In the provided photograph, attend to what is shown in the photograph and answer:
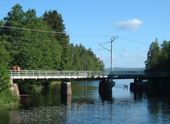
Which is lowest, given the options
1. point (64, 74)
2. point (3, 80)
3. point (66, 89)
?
point (66, 89)

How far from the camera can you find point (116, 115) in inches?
1506

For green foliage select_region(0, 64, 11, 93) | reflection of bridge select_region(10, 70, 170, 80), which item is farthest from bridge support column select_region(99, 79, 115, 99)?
green foliage select_region(0, 64, 11, 93)

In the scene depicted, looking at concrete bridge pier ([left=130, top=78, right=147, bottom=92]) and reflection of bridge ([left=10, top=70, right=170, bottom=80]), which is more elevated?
reflection of bridge ([left=10, top=70, right=170, bottom=80])

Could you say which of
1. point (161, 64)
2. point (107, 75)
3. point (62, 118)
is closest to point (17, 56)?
point (107, 75)

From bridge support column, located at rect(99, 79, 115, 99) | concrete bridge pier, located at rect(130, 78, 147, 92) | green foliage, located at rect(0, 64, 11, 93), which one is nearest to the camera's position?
green foliage, located at rect(0, 64, 11, 93)

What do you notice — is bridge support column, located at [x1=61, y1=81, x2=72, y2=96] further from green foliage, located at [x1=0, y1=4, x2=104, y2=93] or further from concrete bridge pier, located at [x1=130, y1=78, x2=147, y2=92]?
concrete bridge pier, located at [x1=130, y1=78, x2=147, y2=92]

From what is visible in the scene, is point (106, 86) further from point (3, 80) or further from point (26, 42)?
point (3, 80)

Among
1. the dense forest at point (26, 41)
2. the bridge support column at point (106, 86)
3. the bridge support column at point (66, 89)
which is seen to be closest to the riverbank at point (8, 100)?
the dense forest at point (26, 41)

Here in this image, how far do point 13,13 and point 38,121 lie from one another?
4039cm

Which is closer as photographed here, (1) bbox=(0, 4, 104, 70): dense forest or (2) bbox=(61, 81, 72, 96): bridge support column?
(2) bbox=(61, 81, 72, 96): bridge support column

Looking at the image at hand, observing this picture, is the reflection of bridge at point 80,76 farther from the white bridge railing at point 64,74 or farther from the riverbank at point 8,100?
the riverbank at point 8,100

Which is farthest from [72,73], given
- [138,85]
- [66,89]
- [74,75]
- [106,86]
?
[138,85]

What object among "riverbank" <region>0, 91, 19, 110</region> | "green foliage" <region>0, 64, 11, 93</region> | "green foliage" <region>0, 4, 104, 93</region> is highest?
"green foliage" <region>0, 4, 104, 93</region>

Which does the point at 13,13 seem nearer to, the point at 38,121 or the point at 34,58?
the point at 34,58
